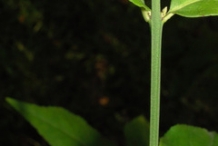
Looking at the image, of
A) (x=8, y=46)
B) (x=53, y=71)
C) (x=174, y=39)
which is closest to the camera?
(x=174, y=39)

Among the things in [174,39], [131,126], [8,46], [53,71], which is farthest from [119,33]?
[131,126]

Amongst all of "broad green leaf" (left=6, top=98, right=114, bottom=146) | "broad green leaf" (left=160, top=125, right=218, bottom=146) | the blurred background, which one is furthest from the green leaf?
the blurred background

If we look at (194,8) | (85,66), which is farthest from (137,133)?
(85,66)

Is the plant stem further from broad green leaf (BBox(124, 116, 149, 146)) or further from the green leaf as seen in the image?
broad green leaf (BBox(124, 116, 149, 146))

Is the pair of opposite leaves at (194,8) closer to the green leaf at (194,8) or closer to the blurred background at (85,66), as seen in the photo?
the green leaf at (194,8)

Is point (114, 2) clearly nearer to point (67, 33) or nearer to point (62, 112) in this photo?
point (67, 33)

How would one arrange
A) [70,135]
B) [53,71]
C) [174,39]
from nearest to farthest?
[70,135] → [174,39] → [53,71]

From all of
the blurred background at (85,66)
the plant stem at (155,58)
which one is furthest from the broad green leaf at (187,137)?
the blurred background at (85,66)
